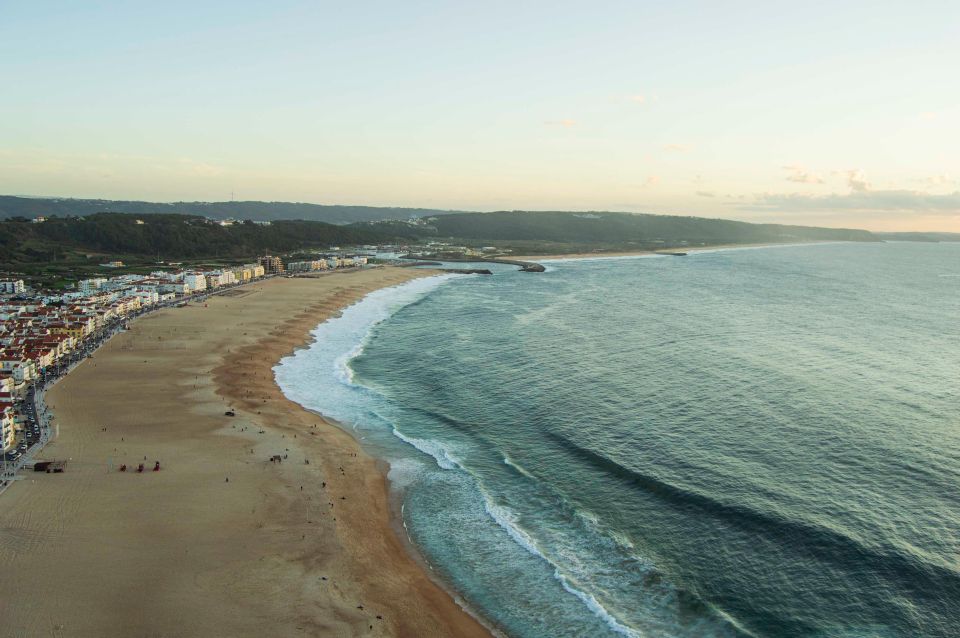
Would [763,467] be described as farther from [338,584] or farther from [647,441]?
[338,584]

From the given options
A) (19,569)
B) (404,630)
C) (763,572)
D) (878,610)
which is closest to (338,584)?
(404,630)

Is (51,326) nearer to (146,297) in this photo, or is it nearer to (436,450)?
(146,297)

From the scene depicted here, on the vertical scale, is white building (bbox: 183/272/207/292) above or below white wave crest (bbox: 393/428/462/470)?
above

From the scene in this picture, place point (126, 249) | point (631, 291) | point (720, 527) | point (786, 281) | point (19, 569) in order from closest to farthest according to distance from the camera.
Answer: point (19, 569) → point (720, 527) → point (631, 291) → point (786, 281) → point (126, 249)

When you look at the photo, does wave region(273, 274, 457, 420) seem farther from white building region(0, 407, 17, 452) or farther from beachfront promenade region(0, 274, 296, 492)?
Result: white building region(0, 407, 17, 452)

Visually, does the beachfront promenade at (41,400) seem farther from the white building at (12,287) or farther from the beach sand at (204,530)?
the white building at (12,287)

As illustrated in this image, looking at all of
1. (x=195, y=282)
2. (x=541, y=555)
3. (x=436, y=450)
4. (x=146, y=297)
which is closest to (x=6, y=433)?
(x=436, y=450)

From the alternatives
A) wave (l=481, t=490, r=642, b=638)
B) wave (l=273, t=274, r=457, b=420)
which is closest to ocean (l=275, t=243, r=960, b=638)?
wave (l=481, t=490, r=642, b=638)
